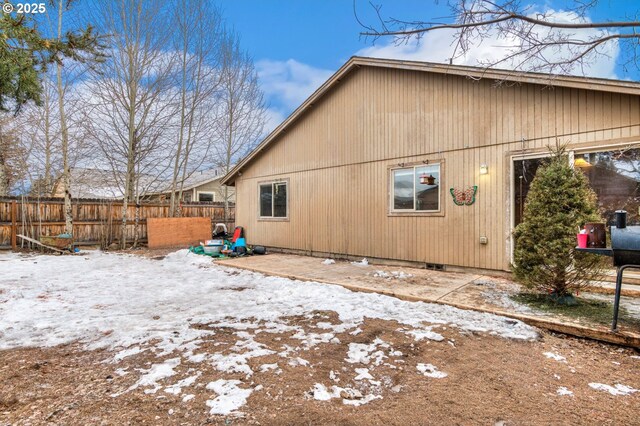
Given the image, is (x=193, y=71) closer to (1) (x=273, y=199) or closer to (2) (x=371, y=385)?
(1) (x=273, y=199)

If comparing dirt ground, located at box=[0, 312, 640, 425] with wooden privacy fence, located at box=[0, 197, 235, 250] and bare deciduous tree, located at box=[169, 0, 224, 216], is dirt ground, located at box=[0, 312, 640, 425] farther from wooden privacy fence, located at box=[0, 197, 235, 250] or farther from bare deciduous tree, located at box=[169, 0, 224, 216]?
bare deciduous tree, located at box=[169, 0, 224, 216]

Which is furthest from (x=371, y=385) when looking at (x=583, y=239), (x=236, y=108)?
(x=236, y=108)

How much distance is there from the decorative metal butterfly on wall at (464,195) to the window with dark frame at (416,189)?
339mm

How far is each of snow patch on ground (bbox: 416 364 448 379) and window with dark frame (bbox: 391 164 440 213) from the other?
14.2 feet

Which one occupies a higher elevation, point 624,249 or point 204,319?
point 624,249

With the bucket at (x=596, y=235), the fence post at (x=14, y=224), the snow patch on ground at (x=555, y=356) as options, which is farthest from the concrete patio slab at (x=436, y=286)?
the fence post at (x=14, y=224)

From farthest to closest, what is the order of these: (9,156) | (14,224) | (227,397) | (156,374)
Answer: (9,156) < (14,224) < (156,374) < (227,397)

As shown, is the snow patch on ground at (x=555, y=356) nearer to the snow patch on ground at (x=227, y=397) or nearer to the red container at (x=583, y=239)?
the red container at (x=583, y=239)

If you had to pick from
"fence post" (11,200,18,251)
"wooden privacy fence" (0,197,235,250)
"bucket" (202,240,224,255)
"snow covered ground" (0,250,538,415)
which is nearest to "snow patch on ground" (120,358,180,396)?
"snow covered ground" (0,250,538,415)

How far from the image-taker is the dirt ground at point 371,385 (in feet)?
6.21

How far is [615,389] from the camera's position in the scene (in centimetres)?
224

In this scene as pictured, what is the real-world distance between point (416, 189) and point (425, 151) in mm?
792

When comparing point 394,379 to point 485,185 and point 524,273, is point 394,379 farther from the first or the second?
point 485,185

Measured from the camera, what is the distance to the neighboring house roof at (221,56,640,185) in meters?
4.41
